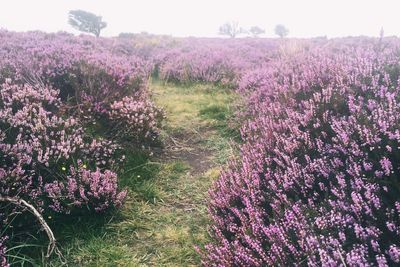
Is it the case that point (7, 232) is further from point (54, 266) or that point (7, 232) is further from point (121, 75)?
point (121, 75)

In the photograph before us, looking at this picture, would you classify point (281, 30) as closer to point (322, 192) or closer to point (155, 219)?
point (155, 219)

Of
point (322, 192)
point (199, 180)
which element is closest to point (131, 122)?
point (199, 180)

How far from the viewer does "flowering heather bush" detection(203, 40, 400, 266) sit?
2049 mm

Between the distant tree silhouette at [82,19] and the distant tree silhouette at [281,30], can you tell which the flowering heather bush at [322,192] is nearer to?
the distant tree silhouette at [82,19]

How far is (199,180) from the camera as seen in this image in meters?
4.24

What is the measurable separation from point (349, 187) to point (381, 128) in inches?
21.2

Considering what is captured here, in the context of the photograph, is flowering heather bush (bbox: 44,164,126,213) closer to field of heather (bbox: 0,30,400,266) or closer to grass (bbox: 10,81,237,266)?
field of heather (bbox: 0,30,400,266)

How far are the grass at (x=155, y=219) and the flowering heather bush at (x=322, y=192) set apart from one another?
34 cm

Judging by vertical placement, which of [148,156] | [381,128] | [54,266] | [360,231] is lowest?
[54,266]

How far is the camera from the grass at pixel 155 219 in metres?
2.97

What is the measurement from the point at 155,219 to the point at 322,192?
1.56 meters

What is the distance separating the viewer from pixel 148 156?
15.2 ft

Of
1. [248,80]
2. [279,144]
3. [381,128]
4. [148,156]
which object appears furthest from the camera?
[248,80]

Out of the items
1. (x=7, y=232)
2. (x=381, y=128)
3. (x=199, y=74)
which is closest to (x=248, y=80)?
(x=199, y=74)
